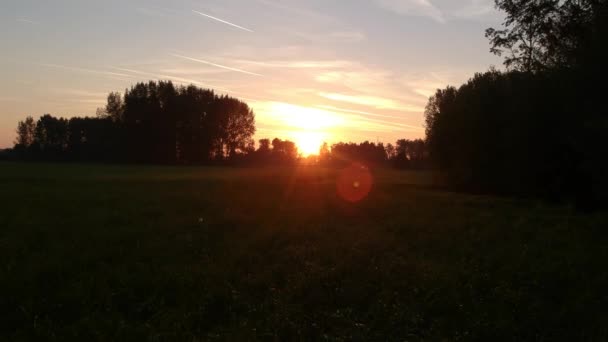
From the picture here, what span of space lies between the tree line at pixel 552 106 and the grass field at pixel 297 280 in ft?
28.3

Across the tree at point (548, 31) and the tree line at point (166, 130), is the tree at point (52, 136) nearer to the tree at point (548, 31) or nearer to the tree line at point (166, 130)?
the tree line at point (166, 130)

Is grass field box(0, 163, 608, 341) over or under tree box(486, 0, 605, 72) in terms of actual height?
under

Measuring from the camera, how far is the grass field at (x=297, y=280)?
8695 mm

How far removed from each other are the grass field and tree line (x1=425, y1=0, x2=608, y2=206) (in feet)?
28.3

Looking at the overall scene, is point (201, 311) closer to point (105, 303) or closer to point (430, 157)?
point (105, 303)

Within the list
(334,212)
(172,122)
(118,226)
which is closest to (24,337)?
(118,226)

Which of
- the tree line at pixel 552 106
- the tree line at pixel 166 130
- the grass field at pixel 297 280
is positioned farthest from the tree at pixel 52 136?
the grass field at pixel 297 280

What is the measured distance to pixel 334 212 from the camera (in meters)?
23.5

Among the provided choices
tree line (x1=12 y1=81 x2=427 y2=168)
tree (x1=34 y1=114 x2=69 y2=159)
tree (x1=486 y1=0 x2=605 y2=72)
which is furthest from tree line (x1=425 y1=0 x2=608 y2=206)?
tree (x1=34 y1=114 x2=69 y2=159)

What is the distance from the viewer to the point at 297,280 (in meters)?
11.1

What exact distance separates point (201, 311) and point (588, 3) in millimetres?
33058

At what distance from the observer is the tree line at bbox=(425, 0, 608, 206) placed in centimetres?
2473

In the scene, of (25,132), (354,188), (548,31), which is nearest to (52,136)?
(25,132)

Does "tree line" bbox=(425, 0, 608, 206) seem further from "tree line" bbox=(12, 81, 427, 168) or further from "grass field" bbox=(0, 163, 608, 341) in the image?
"tree line" bbox=(12, 81, 427, 168)
